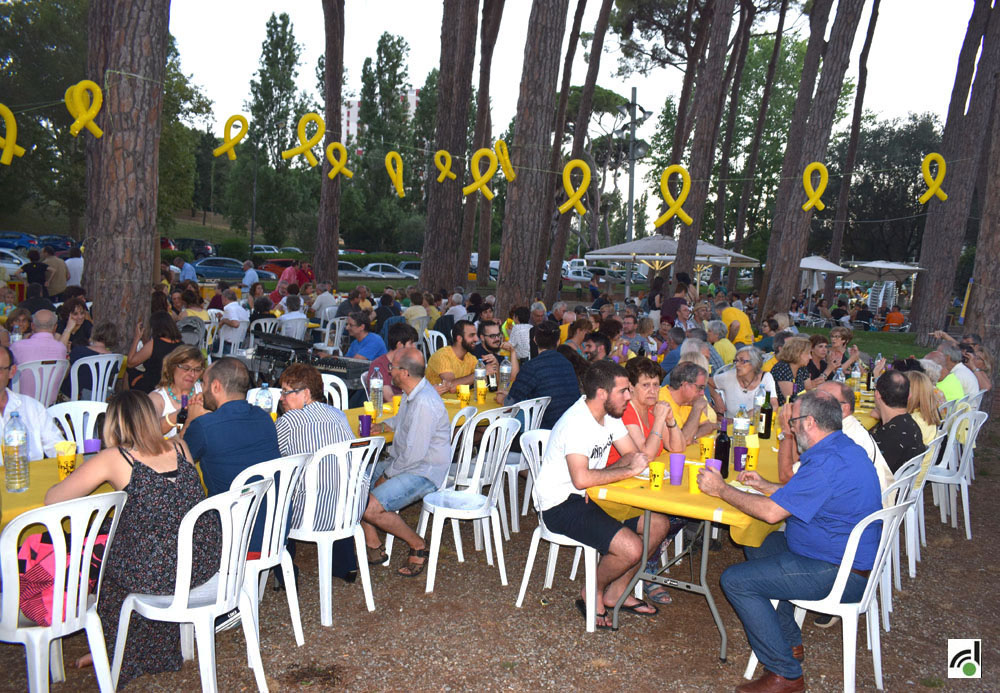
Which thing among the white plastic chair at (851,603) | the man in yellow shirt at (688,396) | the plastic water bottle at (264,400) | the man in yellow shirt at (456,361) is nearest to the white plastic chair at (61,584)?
the plastic water bottle at (264,400)

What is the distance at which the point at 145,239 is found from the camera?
Answer: 6.76 m

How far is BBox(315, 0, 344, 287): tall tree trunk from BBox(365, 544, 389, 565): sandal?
35.5 ft

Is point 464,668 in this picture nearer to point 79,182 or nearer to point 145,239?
point 145,239

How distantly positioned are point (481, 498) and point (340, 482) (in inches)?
36.7

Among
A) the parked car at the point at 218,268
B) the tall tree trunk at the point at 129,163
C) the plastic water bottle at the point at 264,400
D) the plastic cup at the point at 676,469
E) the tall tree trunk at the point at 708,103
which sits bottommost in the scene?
the parked car at the point at 218,268

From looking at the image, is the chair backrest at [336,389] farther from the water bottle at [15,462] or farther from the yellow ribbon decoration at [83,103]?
the yellow ribbon decoration at [83,103]

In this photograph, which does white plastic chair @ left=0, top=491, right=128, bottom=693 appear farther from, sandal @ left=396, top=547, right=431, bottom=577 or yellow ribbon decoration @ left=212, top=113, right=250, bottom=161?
yellow ribbon decoration @ left=212, top=113, right=250, bottom=161

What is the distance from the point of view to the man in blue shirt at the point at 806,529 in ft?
10.4

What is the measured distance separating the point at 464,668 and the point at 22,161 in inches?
1359

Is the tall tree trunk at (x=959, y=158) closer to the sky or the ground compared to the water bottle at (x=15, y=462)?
closer to the sky

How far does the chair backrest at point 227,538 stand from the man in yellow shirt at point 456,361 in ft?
10.5

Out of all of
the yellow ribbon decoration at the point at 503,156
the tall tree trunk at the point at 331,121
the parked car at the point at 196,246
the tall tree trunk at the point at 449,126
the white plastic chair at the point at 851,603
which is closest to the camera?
the white plastic chair at the point at 851,603

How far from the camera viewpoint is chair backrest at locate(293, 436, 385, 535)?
12.0 feet

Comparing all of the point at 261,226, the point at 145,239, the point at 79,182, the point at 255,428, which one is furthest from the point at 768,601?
the point at 261,226
